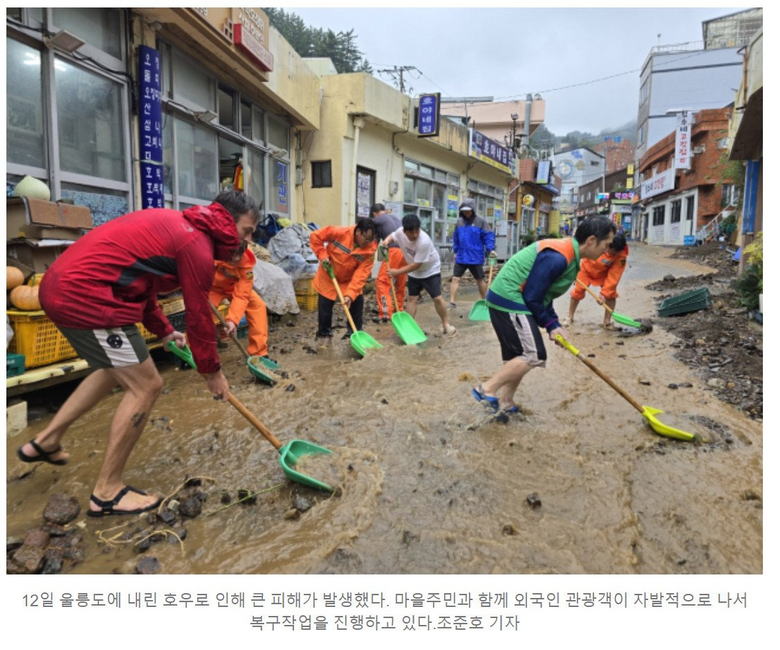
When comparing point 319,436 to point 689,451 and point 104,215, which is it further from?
point 104,215

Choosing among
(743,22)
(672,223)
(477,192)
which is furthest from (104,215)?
(743,22)

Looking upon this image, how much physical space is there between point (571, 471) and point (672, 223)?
29832 millimetres

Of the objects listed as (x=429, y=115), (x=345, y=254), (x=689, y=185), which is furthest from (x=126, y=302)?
(x=689, y=185)

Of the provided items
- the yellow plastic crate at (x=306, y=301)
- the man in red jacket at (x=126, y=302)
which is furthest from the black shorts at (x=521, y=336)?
the yellow plastic crate at (x=306, y=301)

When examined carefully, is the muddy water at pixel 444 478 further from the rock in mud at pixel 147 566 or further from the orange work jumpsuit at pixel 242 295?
the orange work jumpsuit at pixel 242 295

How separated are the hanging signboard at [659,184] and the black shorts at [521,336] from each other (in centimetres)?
2718

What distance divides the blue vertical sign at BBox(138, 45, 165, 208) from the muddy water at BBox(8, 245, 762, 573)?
219 cm

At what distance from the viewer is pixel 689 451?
10.4 feet

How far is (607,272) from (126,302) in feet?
19.5

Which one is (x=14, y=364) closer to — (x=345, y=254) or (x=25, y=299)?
(x=25, y=299)

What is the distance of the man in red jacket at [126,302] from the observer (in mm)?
2209

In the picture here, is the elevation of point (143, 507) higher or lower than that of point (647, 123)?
lower

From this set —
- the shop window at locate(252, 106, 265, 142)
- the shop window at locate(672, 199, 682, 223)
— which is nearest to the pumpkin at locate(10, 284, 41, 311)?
the shop window at locate(252, 106, 265, 142)

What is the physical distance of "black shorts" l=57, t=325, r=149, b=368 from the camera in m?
2.24
